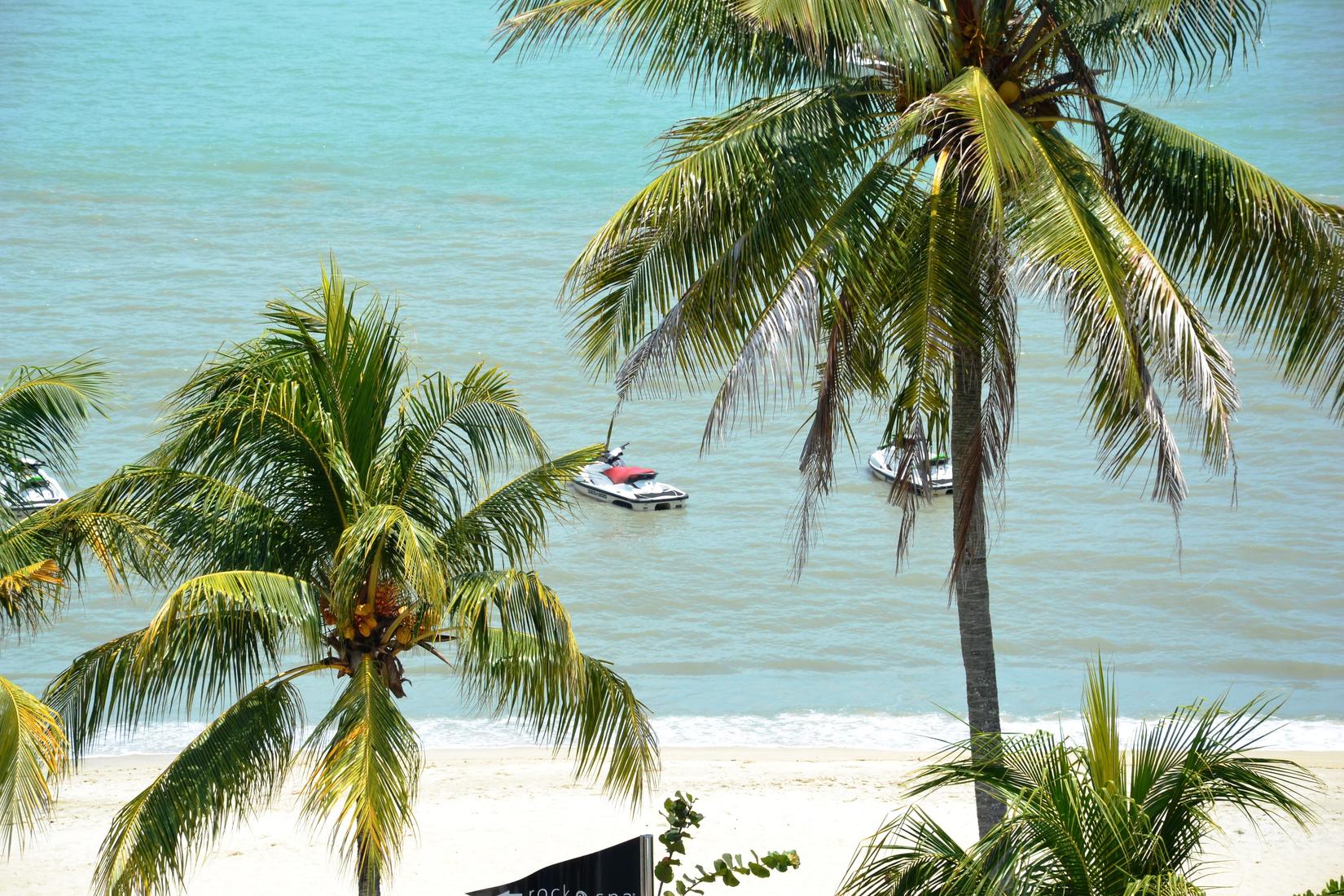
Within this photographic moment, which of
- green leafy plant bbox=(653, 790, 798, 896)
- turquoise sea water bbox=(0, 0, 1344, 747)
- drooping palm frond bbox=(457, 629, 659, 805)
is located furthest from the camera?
turquoise sea water bbox=(0, 0, 1344, 747)

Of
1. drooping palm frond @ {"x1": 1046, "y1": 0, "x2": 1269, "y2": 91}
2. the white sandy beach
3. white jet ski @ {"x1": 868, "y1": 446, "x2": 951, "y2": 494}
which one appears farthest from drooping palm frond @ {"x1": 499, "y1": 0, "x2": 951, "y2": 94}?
white jet ski @ {"x1": 868, "y1": 446, "x2": 951, "y2": 494}

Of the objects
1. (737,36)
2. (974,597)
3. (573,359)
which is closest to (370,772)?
(974,597)

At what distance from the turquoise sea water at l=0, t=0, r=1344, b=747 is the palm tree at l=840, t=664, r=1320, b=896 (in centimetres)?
1497

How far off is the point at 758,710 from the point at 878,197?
13.9 meters

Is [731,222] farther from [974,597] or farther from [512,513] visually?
[974,597]

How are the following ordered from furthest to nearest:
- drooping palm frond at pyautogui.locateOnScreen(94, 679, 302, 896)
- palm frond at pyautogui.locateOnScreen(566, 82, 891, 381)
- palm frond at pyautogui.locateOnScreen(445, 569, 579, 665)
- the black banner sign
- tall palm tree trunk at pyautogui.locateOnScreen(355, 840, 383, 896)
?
1. palm frond at pyautogui.locateOnScreen(566, 82, 891, 381)
2. tall palm tree trunk at pyautogui.locateOnScreen(355, 840, 383, 896)
3. palm frond at pyautogui.locateOnScreen(445, 569, 579, 665)
4. drooping palm frond at pyautogui.locateOnScreen(94, 679, 302, 896)
5. the black banner sign

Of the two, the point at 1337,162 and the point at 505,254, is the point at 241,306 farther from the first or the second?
the point at 1337,162

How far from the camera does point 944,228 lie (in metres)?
9.77

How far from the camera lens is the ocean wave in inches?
832

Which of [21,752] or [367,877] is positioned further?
[367,877]

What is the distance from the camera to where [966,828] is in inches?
661

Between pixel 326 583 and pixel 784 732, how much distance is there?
13032 millimetres

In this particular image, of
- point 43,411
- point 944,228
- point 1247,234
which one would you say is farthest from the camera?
point 43,411

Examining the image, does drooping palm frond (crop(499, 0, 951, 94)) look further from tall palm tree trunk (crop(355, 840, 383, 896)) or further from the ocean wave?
the ocean wave
